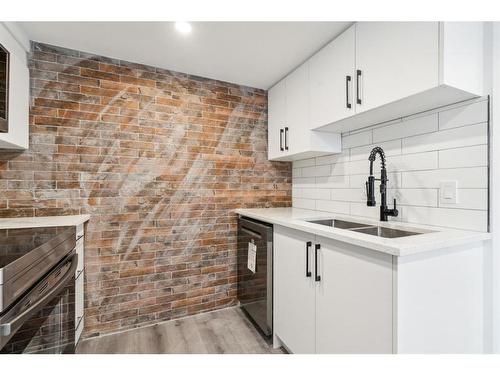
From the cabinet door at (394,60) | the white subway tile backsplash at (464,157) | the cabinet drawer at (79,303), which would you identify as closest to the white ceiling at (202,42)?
the cabinet door at (394,60)

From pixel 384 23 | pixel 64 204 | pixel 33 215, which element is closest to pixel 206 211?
pixel 64 204

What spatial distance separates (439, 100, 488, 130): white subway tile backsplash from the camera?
1.21 metres

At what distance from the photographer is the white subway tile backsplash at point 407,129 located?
4.66 ft

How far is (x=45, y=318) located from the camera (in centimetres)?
107

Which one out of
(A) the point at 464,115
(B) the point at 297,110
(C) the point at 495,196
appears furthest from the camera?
(B) the point at 297,110

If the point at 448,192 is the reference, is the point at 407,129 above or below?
above

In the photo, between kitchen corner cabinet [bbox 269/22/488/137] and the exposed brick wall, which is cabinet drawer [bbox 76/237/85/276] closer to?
the exposed brick wall

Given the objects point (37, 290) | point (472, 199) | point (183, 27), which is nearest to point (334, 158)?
point (472, 199)

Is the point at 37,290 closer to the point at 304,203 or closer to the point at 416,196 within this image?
the point at 416,196

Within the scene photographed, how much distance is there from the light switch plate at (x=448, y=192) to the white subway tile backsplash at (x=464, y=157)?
0.32ft

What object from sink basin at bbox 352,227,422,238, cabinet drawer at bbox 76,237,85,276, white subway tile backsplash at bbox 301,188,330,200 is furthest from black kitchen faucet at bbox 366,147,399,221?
cabinet drawer at bbox 76,237,85,276

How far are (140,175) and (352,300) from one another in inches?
68.2

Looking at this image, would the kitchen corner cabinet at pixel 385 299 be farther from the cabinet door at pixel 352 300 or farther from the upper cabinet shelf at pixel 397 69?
the upper cabinet shelf at pixel 397 69
